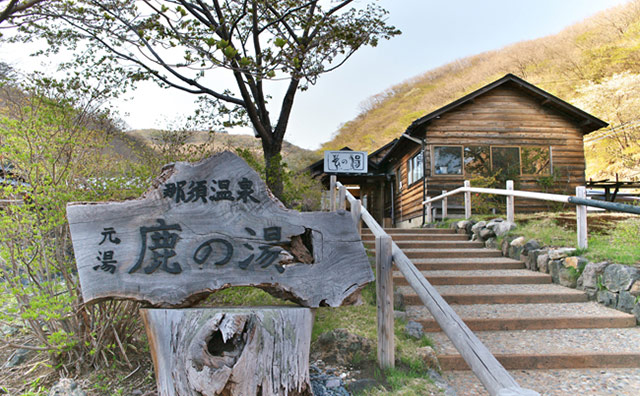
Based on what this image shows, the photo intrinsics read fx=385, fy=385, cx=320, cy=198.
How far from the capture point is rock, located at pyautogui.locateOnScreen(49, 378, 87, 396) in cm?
253

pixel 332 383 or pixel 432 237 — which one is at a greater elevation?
pixel 432 237

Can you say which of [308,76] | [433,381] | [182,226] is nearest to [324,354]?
[433,381]

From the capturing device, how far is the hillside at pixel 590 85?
1862 centimetres

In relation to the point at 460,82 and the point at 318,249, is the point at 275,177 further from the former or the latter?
the point at 460,82

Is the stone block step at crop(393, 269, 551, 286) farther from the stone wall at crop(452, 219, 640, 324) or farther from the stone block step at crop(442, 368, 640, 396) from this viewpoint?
the stone block step at crop(442, 368, 640, 396)

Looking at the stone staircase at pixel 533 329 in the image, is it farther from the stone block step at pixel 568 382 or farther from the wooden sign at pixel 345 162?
the wooden sign at pixel 345 162

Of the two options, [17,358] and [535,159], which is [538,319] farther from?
[535,159]

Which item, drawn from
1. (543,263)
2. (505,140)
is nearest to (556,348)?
(543,263)

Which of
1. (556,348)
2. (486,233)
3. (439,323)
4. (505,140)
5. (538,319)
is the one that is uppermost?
(505,140)

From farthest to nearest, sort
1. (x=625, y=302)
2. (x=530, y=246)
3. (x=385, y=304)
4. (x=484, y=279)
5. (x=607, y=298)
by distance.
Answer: (x=530, y=246)
(x=484, y=279)
(x=607, y=298)
(x=625, y=302)
(x=385, y=304)

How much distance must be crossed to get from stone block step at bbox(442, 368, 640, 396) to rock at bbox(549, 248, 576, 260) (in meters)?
1.95

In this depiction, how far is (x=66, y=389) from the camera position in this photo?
8.42 ft

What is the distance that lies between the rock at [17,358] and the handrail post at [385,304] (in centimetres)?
288

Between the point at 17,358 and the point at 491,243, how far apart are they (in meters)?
6.47
